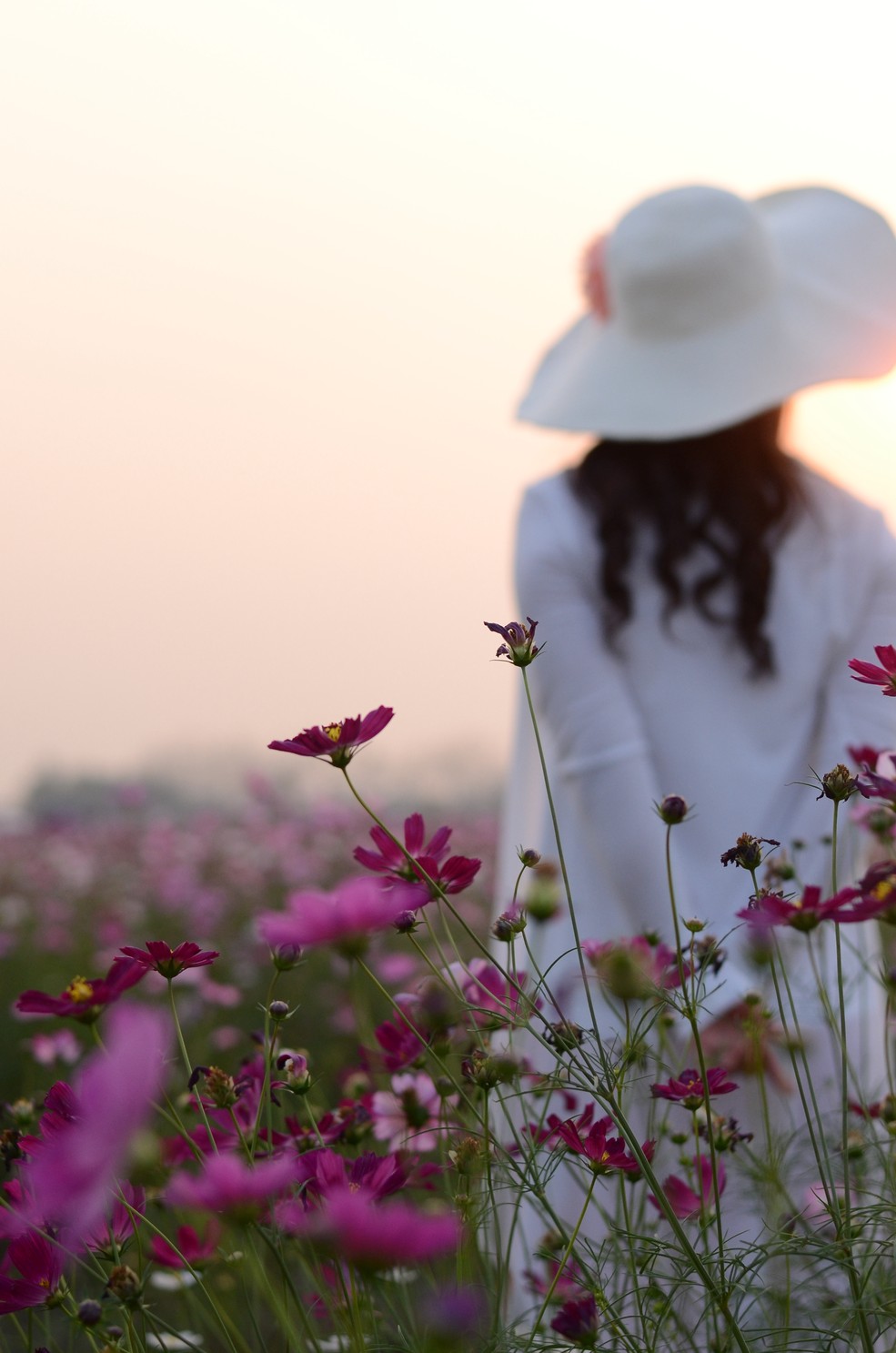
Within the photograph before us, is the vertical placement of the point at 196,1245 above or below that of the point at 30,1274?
below

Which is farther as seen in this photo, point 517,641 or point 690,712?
point 690,712

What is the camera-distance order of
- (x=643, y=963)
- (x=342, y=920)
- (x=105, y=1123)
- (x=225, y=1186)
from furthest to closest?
(x=643, y=963) → (x=342, y=920) → (x=225, y=1186) → (x=105, y=1123)

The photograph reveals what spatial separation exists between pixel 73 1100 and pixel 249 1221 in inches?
7.2

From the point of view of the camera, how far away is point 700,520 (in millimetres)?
1607

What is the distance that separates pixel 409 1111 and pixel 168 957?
24cm

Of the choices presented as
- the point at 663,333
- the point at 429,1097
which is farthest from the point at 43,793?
the point at 429,1097

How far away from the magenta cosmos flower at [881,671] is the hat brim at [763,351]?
3.09ft

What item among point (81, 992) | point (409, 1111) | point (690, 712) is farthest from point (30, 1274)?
point (690, 712)

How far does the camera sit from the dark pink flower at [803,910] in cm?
65

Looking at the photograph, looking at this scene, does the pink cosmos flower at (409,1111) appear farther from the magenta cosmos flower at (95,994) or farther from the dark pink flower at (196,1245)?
the magenta cosmos flower at (95,994)

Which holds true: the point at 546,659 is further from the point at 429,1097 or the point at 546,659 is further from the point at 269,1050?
the point at 269,1050

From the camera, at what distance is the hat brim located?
5.44ft

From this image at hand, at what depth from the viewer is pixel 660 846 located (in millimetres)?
1435

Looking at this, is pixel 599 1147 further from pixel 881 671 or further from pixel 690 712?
Answer: pixel 690 712
